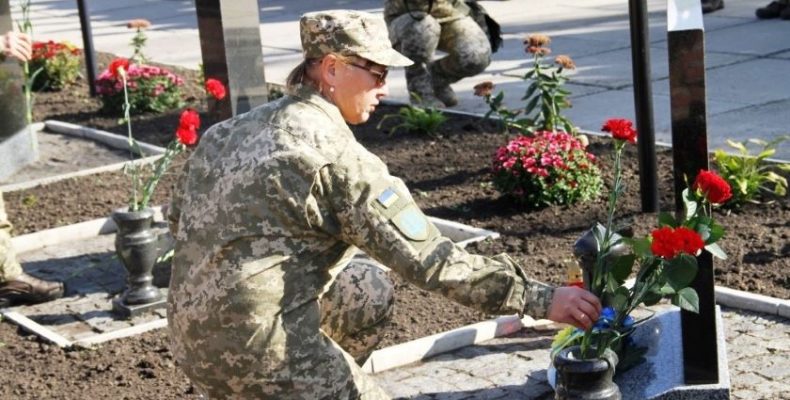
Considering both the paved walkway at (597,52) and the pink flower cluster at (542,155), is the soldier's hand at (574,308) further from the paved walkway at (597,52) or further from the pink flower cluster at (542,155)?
the paved walkway at (597,52)

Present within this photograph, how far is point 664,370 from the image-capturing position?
5098mm

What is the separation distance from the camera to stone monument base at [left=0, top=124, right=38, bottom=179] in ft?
33.2

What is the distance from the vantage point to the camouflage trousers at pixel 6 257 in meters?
7.16

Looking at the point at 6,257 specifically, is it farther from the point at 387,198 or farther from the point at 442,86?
the point at 442,86

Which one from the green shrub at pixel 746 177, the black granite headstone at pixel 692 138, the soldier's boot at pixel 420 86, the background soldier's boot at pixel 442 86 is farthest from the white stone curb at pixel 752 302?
the background soldier's boot at pixel 442 86

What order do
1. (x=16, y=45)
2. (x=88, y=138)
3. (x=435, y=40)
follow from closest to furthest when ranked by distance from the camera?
(x=16, y=45), (x=435, y=40), (x=88, y=138)

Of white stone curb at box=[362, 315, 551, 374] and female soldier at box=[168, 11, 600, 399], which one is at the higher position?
female soldier at box=[168, 11, 600, 399]

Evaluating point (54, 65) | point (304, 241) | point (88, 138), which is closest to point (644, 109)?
point (304, 241)

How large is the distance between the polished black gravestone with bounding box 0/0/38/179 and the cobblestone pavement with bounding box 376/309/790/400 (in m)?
5.25

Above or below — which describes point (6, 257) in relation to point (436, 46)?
below

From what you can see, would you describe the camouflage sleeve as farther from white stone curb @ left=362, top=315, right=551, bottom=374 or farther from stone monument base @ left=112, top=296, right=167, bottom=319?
stone monument base @ left=112, top=296, right=167, bottom=319

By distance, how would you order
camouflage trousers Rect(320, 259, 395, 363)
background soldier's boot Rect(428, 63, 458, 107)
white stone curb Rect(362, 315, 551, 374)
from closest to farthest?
camouflage trousers Rect(320, 259, 395, 363)
white stone curb Rect(362, 315, 551, 374)
background soldier's boot Rect(428, 63, 458, 107)

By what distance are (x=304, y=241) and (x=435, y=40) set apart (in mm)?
6057

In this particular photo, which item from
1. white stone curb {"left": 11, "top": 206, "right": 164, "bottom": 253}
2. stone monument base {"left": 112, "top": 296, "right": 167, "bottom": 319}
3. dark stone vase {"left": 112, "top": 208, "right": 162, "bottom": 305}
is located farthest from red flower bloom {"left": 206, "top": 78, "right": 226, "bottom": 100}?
white stone curb {"left": 11, "top": 206, "right": 164, "bottom": 253}
